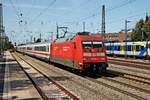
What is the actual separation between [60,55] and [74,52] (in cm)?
555

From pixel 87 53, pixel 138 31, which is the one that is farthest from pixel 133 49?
pixel 138 31

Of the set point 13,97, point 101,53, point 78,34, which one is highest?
point 78,34

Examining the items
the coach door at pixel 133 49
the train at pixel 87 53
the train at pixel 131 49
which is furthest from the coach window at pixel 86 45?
the coach door at pixel 133 49

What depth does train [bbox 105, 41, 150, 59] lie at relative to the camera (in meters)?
40.9

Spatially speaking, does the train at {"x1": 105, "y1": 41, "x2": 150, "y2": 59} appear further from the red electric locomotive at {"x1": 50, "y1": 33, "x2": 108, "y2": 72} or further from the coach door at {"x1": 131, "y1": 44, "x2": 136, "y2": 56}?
the red electric locomotive at {"x1": 50, "y1": 33, "x2": 108, "y2": 72}

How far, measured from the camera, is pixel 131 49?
4553 centimetres

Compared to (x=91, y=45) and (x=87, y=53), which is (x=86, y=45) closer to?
(x=91, y=45)

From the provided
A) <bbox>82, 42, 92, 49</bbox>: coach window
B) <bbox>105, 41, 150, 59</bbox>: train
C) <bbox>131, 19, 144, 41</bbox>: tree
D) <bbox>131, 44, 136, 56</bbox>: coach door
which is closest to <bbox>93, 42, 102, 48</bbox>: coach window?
<bbox>82, 42, 92, 49</bbox>: coach window

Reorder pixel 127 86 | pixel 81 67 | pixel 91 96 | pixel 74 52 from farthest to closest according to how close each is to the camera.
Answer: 1. pixel 74 52
2. pixel 81 67
3. pixel 127 86
4. pixel 91 96

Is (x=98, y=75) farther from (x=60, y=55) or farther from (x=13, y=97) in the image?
(x=13, y=97)

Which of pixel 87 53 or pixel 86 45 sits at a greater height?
pixel 86 45

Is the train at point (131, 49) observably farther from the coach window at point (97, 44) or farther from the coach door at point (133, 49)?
the coach window at point (97, 44)

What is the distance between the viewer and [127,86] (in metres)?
15.1

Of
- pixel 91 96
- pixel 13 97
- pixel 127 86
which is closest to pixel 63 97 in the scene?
pixel 91 96
